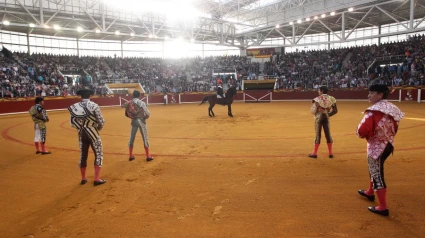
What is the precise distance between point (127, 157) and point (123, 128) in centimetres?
510

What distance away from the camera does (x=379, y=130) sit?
11.5 feet

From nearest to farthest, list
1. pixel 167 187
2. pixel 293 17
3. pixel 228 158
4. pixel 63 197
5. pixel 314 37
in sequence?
pixel 63 197 < pixel 167 187 < pixel 228 158 < pixel 293 17 < pixel 314 37

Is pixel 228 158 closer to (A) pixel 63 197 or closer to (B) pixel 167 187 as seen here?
(B) pixel 167 187

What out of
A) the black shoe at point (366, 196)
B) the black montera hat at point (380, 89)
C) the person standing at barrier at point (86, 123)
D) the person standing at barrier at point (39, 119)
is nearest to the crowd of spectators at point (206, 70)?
the person standing at barrier at point (39, 119)

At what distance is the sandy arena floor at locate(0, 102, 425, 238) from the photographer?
3361 millimetres

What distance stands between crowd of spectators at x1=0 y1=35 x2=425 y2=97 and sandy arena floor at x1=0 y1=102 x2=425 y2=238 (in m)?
19.2

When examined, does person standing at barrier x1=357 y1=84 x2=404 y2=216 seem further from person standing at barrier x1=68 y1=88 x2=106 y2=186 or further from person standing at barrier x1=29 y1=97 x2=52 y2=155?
person standing at barrier x1=29 y1=97 x2=52 y2=155

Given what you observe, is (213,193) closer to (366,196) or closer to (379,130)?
(366,196)

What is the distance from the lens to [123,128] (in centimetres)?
1166

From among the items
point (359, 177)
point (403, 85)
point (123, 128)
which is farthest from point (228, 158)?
point (403, 85)

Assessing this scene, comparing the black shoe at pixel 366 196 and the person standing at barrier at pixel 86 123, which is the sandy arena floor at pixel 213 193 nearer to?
the black shoe at pixel 366 196

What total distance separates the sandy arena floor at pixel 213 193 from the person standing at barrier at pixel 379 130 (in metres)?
0.42

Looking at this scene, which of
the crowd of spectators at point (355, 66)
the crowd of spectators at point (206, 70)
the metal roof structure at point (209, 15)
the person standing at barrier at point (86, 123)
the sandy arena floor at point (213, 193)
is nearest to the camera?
the sandy arena floor at point (213, 193)

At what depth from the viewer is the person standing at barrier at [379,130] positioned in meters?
3.47
